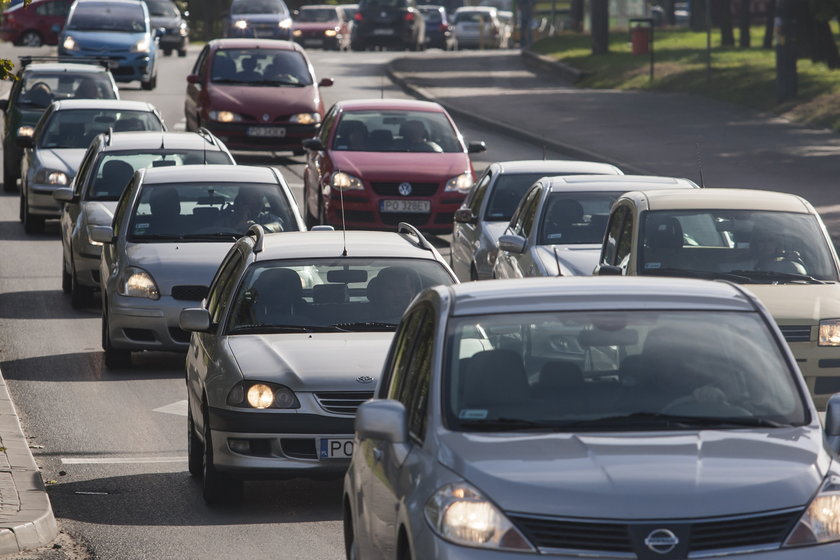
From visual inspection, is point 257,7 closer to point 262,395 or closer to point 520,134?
point 520,134

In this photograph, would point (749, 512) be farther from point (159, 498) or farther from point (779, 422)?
point (159, 498)

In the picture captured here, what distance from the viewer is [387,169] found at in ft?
75.8

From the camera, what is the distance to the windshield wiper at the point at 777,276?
12.3 meters

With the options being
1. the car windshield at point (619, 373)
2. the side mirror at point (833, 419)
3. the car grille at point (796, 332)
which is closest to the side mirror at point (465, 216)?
the car grille at point (796, 332)

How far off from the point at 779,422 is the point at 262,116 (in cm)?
2461

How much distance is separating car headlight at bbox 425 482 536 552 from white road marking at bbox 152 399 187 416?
7527 mm

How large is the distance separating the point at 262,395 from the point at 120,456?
6.82ft

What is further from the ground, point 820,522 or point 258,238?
point 820,522

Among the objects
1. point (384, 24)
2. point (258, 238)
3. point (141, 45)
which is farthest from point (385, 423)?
point (384, 24)

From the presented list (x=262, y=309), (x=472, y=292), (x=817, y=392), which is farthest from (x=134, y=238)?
(x=472, y=292)

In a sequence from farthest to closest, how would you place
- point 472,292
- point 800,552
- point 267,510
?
1. point 267,510
2. point 472,292
3. point 800,552

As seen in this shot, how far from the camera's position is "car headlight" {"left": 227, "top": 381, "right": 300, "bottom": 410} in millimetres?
9875

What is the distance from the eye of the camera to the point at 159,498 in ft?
34.3

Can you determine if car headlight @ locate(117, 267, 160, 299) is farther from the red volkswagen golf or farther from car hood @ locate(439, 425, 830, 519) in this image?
car hood @ locate(439, 425, 830, 519)
